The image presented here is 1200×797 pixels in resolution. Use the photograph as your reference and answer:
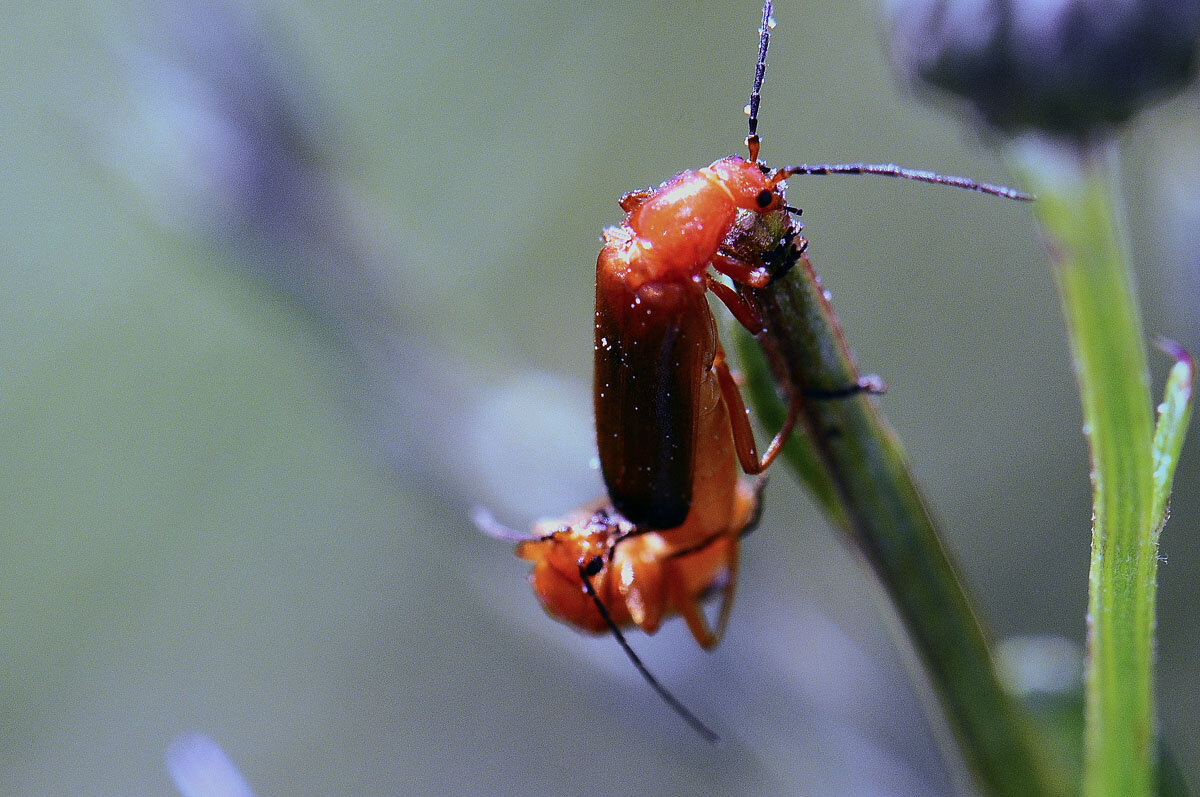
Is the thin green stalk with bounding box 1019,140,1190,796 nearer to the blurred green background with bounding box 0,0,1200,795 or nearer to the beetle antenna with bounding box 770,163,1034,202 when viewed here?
the beetle antenna with bounding box 770,163,1034,202

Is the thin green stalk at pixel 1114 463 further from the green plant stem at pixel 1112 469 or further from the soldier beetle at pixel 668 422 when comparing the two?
the soldier beetle at pixel 668 422

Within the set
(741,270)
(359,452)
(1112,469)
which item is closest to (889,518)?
(1112,469)

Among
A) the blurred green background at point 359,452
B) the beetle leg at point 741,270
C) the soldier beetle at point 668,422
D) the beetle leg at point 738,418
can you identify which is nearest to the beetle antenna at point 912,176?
the soldier beetle at point 668,422

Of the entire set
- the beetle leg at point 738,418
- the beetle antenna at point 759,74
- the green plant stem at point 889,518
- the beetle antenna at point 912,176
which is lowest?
the green plant stem at point 889,518

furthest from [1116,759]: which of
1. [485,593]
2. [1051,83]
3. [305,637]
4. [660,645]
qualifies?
[305,637]

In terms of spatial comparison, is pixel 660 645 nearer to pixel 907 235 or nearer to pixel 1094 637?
pixel 1094 637

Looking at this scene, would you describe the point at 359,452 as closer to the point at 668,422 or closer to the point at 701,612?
the point at 701,612
